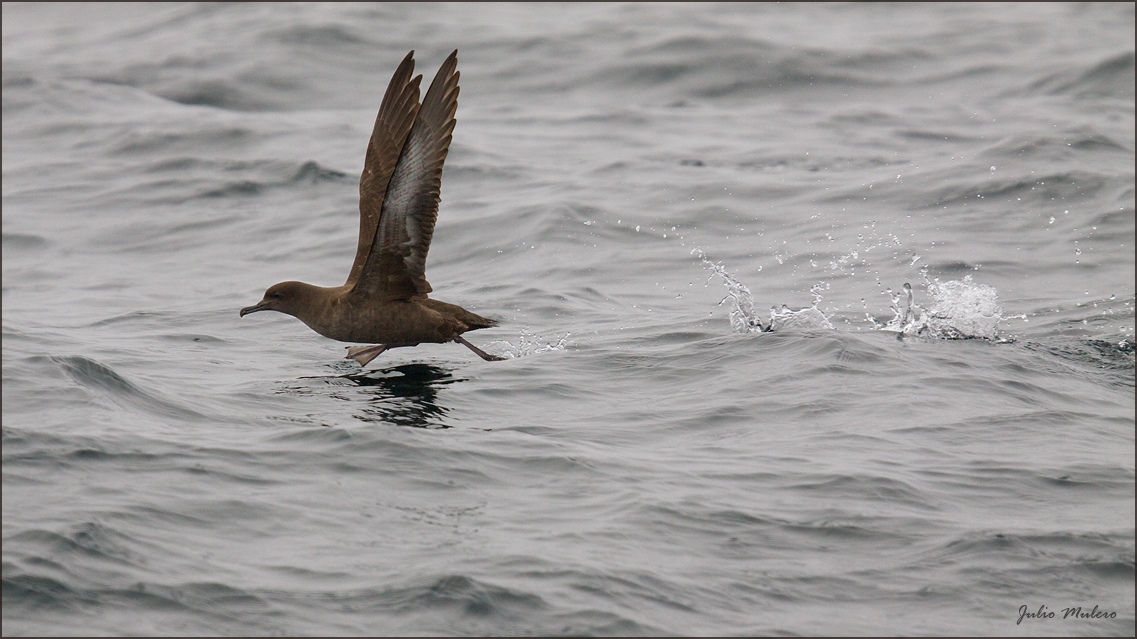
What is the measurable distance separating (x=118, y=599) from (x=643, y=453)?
9.61 ft

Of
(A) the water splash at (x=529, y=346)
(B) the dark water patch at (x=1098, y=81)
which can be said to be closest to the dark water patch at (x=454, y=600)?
(A) the water splash at (x=529, y=346)

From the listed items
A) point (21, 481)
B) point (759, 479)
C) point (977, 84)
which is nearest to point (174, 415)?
point (21, 481)

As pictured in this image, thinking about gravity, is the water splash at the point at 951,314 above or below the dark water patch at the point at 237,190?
below

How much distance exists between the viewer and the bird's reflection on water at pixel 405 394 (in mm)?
7281

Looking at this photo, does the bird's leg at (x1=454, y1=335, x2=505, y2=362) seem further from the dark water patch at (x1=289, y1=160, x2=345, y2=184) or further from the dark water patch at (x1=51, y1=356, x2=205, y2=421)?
the dark water patch at (x1=289, y1=160, x2=345, y2=184)

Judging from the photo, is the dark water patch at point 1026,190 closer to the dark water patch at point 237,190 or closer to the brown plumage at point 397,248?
the brown plumage at point 397,248

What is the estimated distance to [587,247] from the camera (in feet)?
41.0

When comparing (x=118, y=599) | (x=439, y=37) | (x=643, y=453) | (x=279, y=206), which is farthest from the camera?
(x=439, y=37)

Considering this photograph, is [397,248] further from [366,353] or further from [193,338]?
[193,338]

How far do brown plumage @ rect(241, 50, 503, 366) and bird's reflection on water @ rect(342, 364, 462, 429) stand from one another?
228 mm

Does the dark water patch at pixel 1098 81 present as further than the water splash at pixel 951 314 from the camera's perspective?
Yes

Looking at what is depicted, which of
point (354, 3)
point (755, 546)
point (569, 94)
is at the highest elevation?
point (354, 3)

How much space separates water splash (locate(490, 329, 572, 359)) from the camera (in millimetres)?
9166

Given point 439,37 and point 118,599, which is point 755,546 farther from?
point 439,37
